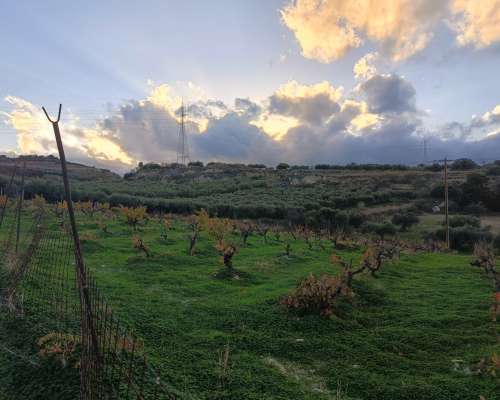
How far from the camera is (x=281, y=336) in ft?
23.0

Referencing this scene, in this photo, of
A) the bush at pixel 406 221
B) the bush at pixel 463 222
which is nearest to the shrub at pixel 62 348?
the bush at pixel 406 221

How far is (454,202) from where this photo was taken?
44.3 meters

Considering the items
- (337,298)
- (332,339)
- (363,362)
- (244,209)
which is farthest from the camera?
(244,209)

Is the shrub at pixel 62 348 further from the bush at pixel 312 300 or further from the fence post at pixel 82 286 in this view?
the bush at pixel 312 300

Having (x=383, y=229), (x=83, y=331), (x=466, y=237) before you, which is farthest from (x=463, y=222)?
(x=83, y=331)

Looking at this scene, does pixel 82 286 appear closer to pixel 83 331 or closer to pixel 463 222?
pixel 83 331

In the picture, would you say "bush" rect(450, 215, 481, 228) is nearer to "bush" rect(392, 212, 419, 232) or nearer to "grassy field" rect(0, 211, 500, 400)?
"bush" rect(392, 212, 419, 232)

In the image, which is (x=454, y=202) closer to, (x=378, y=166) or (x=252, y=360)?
(x=378, y=166)

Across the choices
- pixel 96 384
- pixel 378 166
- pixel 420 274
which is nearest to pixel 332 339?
pixel 96 384

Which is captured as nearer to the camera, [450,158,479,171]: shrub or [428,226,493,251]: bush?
[428,226,493,251]: bush

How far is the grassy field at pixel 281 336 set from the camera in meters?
5.03

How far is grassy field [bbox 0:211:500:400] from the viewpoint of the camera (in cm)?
503

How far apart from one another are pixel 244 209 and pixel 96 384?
33.1 meters

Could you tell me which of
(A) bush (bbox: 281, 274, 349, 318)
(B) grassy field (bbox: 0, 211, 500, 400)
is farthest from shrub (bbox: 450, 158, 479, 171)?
(A) bush (bbox: 281, 274, 349, 318)
